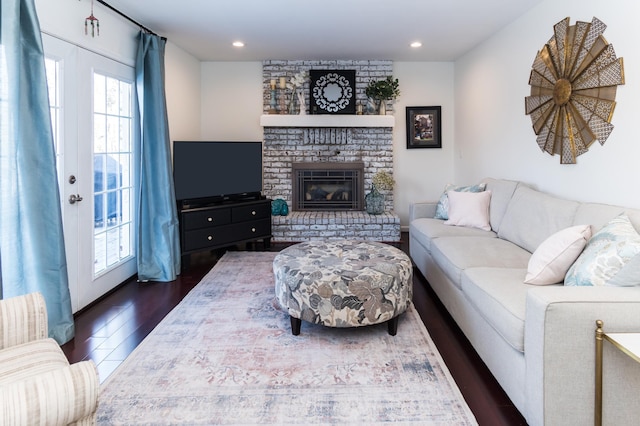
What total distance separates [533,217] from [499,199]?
75 centimetres

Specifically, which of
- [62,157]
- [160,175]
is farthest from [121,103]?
[62,157]

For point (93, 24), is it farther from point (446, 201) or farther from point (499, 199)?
point (499, 199)

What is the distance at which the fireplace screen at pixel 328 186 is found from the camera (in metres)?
6.11

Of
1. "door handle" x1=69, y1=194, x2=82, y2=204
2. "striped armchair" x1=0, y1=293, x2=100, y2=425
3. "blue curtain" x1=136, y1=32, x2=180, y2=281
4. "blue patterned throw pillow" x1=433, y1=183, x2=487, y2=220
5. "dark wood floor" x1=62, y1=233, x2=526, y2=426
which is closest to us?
"striped armchair" x1=0, y1=293, x2=100, y2=425

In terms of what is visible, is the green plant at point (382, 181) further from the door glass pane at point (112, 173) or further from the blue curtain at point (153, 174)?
the door glass pane at point (112, 173)

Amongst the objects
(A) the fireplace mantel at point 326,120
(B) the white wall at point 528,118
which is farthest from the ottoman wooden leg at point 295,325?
(A) the fireplace mantel at point 326,120

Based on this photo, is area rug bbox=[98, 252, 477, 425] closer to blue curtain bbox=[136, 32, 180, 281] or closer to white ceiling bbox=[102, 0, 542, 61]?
blue curtain bbox=[136, 32, 180, 281]

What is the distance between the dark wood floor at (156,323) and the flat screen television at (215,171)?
0.98m

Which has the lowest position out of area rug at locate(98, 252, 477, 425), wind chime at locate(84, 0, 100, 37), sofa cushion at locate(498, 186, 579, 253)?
area rug at locate(98, 252, 477, 425)

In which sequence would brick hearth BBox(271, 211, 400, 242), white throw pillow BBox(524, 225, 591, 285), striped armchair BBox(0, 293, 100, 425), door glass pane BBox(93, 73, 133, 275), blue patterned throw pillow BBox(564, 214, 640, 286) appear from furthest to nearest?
brick hearth BBox(271, 211, 400, 242) < door glass pane BBox(93, 73, 133, 275) < white throw pillow BBox(524, 225, 591, 285) < blue patterned throw pillow BBox(564, 214, 640, 286) < striped armchair BBox(0, 293, 100, 425)

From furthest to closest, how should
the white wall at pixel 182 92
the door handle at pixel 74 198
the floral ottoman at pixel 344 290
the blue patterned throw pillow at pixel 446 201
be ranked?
the white wall at pixel 182 92 < the blue patterned throw pillow at pixel 446 201 < the door handle at pixel 74 198 < the floral ottoman at pixel 344 290

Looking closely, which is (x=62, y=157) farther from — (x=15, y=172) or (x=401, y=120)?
(x=401, y=120)

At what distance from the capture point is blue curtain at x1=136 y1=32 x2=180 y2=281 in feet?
13.0

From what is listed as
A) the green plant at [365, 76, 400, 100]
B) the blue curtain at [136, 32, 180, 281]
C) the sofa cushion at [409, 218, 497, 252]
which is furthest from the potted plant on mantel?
the blue curtain at [136, 32, 180, 281]
